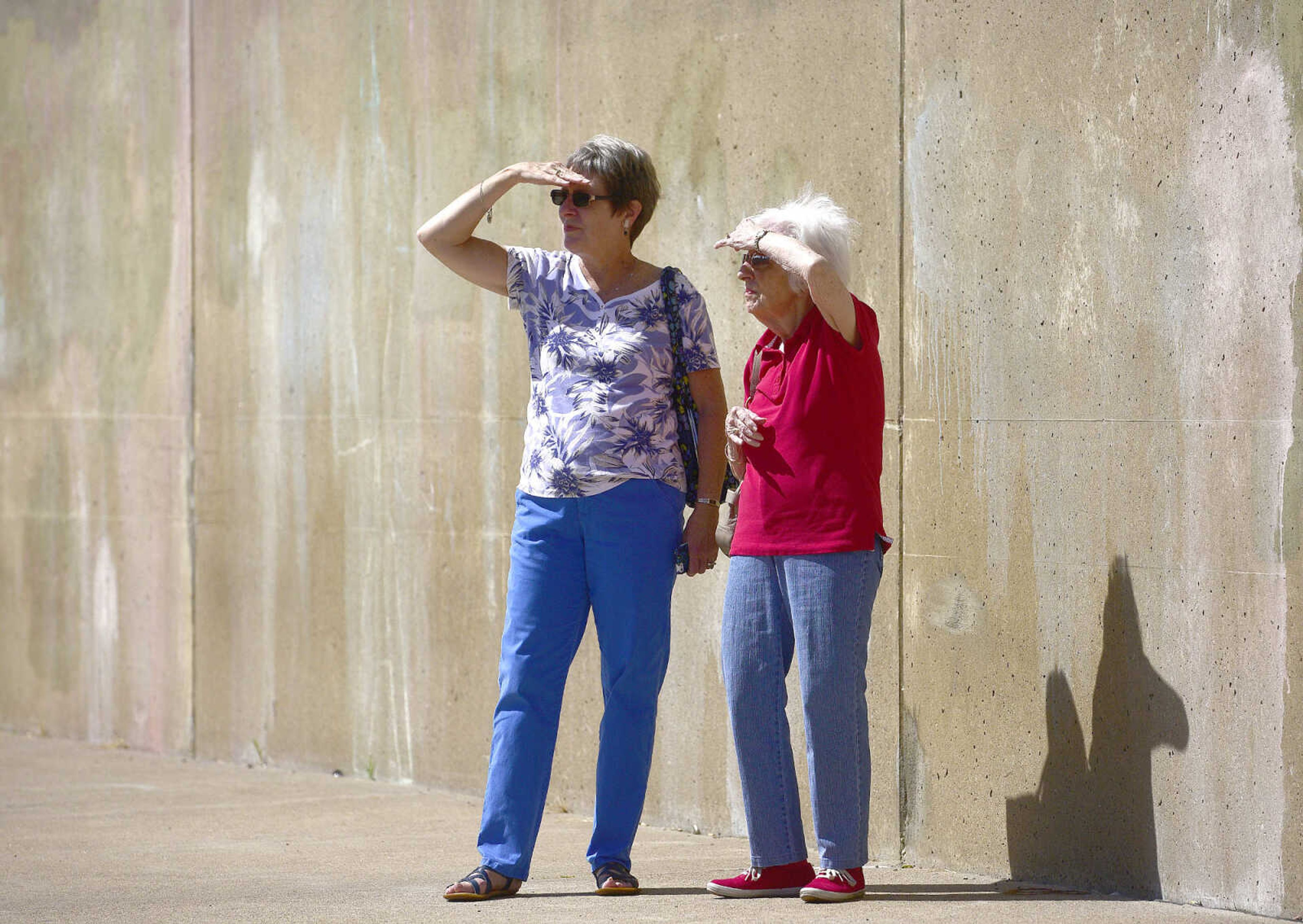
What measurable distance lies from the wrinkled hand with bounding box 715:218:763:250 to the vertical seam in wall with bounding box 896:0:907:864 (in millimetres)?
791

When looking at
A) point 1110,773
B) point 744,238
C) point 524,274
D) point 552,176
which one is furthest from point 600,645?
point 1110,773

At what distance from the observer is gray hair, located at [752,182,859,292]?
447cm

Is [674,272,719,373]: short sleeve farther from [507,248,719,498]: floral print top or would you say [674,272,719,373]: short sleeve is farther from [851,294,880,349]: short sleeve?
[851,294,880,349]: short sleeve

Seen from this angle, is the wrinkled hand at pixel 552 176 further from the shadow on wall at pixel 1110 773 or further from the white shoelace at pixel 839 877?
the white shoelace at pixel 839 877

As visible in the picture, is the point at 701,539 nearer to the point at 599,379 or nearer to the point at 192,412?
the point at 599,379

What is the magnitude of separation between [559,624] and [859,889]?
102 cm

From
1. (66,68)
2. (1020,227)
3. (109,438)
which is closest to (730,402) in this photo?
(1020,227)

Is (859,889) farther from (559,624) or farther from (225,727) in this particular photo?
(225,727)

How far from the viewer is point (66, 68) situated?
825 centimetres

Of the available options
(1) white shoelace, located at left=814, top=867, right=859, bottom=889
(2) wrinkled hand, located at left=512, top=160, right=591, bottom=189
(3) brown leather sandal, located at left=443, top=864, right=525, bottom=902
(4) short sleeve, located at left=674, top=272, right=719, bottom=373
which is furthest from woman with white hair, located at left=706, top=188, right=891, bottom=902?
(3) brown leather sandal, located at left=443, top=864, right=525, bottom=902

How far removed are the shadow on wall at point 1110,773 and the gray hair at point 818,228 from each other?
109cm

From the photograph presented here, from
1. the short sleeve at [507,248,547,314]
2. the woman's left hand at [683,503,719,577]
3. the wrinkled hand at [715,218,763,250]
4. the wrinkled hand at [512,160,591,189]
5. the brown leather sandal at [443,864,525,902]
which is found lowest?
the brown leather sandal at [443,864,525,902]

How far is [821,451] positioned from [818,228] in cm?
57

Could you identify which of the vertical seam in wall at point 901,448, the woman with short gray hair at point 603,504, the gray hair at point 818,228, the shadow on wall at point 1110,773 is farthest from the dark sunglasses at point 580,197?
the shadow on wall at point 1110,773
